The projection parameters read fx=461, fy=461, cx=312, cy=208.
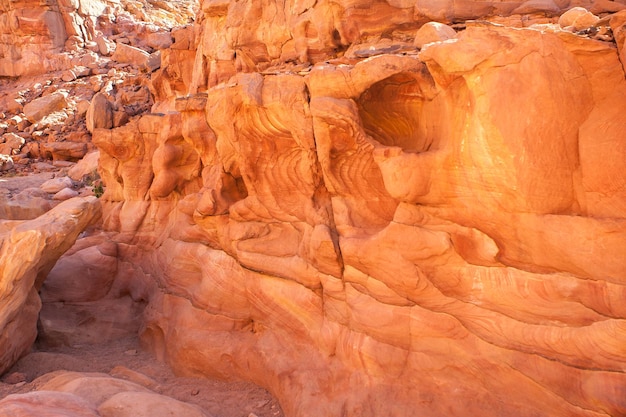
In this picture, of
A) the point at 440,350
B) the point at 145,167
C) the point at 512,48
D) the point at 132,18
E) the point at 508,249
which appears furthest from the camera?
the point at 132,18

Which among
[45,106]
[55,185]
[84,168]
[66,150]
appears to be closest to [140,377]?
[55,185]

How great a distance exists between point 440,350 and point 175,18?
23.3 m

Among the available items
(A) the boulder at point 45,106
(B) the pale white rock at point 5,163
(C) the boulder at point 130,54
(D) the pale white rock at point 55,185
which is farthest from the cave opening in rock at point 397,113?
(C) the boulder at point 130,54

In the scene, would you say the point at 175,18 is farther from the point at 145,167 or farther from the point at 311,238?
the point at 311,238

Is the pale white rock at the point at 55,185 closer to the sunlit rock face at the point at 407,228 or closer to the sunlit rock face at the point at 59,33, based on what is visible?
the sunlit rock face at the point at 407,228

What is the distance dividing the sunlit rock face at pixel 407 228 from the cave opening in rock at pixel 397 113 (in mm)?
21

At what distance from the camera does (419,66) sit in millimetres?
4043

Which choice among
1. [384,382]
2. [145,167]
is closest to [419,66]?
[384,382]

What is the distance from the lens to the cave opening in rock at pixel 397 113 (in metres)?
4.29

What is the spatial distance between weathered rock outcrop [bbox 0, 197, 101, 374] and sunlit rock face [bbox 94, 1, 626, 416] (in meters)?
1.35

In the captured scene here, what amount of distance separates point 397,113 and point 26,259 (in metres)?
4.61

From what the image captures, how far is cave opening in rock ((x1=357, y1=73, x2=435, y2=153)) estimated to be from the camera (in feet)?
14.1

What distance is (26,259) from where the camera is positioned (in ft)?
18.0

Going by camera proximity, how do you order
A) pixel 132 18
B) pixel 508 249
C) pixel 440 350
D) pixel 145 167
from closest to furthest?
1. pixel 508 249
2. pixel 440 350
3. pixel 145 167
4. pixel 132 18
